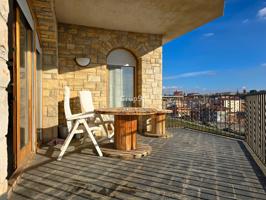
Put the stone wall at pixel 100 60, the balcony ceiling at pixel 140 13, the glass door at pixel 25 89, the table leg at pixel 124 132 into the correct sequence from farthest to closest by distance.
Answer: the stone wall at pixel 100 60 < the balcony ceiling at pixel 140 13 < the table leg at pixel 124 132 < the glass door at pixel 25 89

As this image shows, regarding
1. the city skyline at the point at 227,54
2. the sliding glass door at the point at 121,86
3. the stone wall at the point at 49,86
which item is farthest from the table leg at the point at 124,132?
the city skyline at the point at 227,54

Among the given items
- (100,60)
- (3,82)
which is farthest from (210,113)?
(3,82)

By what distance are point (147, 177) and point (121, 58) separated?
12.7 ft

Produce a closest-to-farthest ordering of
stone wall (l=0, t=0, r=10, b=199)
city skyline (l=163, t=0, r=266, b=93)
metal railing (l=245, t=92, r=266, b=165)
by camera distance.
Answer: stone wall (l=0, t=0, r=10, b=199) → metal railing (l=245, t=92, r=266, b=165) → city skyline (l=163, t=0, r=266, b=93)

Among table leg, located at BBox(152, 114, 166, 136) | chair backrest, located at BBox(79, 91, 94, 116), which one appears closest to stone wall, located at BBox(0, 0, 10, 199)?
chair backrest, located at BBox(79, 91, 94, 116)

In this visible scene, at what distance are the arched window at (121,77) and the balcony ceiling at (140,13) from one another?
72 cm

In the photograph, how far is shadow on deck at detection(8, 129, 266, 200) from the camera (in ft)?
6.28

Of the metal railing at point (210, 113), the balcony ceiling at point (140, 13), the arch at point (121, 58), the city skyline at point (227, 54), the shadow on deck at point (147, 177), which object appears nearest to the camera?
the shadow on deck at point (147, 177)

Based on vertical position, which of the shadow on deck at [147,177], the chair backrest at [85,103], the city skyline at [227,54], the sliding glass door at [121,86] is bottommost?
the shadow on deck at [147,177]

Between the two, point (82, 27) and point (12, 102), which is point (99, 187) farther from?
point (82, 27)

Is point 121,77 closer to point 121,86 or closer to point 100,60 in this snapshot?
point 121,86

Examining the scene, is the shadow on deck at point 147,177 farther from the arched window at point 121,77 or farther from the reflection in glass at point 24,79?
the arched window at point 121,77

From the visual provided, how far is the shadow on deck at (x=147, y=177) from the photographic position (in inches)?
75.4

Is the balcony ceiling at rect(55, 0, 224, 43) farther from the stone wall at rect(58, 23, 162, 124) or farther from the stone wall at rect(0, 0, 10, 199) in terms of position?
the stone wall at rect(0, 0, 10, 199)
